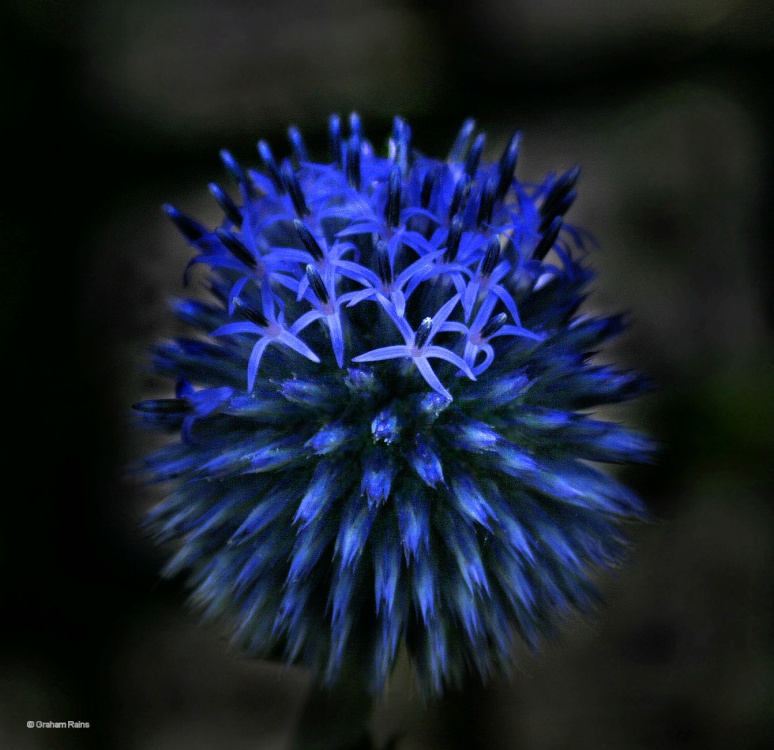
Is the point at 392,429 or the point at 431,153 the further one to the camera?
the point at 431,153

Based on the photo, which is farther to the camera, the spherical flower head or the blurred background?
the blurred background

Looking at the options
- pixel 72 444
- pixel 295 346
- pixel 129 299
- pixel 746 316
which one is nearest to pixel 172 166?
pixel 129 299

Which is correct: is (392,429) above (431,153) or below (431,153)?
below

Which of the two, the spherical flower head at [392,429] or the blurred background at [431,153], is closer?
the spherical flower head at [392,429]
